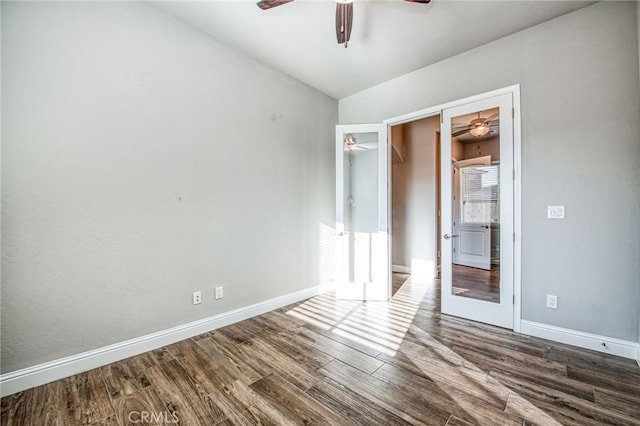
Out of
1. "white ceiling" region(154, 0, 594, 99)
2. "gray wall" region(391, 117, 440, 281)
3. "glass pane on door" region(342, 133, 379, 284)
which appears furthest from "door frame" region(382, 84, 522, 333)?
"gray wall" region(391, 117, 440, 281)

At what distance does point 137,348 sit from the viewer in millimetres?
2256

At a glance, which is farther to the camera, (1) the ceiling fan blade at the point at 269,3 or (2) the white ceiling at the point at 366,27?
(2) the white ceiling at the point at 366,27

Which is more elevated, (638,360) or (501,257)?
(501,257)

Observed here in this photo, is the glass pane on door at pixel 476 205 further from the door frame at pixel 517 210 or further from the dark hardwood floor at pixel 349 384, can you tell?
the dark hardwood floor at pixel 349 384

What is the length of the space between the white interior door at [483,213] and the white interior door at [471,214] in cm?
1

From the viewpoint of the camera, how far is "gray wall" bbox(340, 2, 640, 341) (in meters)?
2.21

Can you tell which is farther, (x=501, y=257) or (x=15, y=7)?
(x=501, y=257)

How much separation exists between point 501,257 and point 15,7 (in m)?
4.51

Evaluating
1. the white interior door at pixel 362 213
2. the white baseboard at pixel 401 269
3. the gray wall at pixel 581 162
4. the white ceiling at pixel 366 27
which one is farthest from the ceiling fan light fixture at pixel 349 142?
the white baseboard at pixel 401 269

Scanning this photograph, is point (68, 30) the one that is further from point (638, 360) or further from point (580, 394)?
point (638, 360)

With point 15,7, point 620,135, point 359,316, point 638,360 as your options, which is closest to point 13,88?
point 15,7

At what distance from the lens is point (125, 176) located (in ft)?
7.29

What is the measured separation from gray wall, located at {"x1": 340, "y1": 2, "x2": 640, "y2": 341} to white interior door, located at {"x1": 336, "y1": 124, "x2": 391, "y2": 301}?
59.0 inches

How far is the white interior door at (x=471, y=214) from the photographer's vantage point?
2.97 metres
